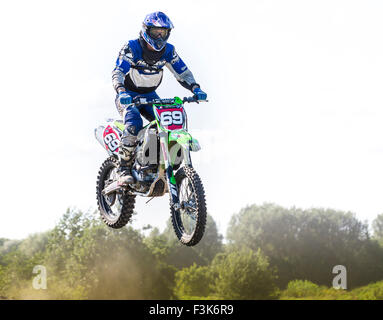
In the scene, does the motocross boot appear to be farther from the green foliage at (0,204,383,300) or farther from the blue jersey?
the green foliage at (0,204,383,300)

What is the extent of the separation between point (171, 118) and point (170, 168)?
1.11 metres

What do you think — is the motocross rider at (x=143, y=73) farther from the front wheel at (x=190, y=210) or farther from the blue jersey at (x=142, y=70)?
the front wheel at (x=190, y=210)

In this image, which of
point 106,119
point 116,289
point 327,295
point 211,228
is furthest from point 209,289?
point 106,119

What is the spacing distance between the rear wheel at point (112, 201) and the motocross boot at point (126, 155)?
1.64 feet

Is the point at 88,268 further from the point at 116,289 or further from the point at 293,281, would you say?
the point at 293,281

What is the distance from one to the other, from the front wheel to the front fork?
146 millimetres

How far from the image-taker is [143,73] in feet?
37.7

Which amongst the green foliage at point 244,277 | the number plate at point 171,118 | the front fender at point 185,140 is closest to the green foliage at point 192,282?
the green foliage at point 244,277

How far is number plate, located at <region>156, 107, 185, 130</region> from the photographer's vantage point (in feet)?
34.0

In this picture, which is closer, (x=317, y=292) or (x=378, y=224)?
(x=317, y=292)

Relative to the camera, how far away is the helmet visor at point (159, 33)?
1059 cm

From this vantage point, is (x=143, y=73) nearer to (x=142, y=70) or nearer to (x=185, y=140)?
(x=142, y=70)

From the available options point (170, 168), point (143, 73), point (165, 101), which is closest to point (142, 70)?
point (143, 73)

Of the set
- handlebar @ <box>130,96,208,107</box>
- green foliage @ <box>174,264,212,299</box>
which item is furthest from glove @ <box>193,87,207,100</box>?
green foliage @ <box>174,264,212,299</box>
